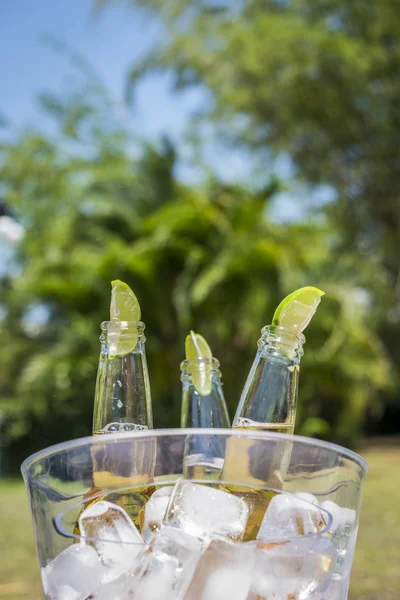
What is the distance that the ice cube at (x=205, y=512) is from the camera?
51cm

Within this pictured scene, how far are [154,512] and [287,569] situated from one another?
124 millimetres

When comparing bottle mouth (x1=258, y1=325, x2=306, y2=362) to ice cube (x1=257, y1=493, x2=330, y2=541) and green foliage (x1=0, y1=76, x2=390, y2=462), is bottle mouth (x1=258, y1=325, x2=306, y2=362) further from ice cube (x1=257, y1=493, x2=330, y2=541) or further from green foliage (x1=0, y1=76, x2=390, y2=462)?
green foliage (x1=0, y1=76, x2=390, y2=462)

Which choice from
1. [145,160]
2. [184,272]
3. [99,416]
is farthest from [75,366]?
[99,416]

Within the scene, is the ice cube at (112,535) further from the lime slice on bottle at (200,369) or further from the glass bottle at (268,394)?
the lime slice on bottle at (200,369)

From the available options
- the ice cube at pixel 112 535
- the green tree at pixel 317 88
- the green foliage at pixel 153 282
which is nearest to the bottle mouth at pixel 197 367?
the ice cube at pixel 112 535

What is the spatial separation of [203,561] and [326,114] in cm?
1111

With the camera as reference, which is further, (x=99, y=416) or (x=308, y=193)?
(x=308, y=193)

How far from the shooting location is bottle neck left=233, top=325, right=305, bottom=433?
59 cm

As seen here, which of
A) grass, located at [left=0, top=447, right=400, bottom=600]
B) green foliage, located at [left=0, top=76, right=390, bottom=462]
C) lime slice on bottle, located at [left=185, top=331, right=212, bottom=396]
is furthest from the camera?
green foliage, located at [left=0, top=76, right=390, bottom=462]

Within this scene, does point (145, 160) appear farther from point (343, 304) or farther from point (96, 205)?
point (343, 304)

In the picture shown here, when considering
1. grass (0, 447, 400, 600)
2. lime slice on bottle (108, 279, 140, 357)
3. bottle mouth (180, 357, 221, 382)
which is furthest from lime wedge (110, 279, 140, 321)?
grass (0, 447, 400, 600)

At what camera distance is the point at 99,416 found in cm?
61

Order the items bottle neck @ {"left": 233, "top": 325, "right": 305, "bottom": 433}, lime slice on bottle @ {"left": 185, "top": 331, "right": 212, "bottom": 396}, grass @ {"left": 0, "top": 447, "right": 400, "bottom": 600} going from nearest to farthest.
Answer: bottle neck @ {"left": 233, "top": 325, "right": 305, "bottom": 433} < lime slice on bottle @ {"left": 185, "top": 331, "right": 212, "bottom": 396} < grass @ {"left": 0, "top": 447, "right": 400, "bottom": 600}

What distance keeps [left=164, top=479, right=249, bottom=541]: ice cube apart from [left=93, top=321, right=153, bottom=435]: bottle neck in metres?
0.10
